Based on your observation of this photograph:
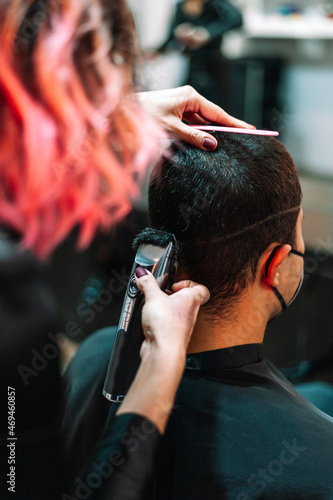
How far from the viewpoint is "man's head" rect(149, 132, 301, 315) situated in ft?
3.33

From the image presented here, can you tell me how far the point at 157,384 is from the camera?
2.37ft

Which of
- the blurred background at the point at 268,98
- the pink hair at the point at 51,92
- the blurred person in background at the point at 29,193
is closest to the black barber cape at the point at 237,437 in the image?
the blurred person in background at the point at 29,193

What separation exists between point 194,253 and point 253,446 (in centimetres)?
40

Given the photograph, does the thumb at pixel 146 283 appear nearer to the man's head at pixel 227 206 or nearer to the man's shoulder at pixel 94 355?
the man's head at pixel 227 206

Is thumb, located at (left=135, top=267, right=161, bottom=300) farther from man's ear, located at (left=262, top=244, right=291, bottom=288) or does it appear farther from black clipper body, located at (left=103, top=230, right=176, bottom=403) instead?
man's ear, located at (left=262, top=244, right=291, bottom=288)

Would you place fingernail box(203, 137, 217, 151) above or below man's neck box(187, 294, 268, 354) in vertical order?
above

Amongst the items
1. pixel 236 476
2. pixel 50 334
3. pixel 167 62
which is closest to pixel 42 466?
pixel 50 334

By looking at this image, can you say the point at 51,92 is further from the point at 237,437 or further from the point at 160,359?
the point at 237,437

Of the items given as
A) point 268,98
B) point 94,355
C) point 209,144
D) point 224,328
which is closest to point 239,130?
point 209,144

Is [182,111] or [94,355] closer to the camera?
[182,111]

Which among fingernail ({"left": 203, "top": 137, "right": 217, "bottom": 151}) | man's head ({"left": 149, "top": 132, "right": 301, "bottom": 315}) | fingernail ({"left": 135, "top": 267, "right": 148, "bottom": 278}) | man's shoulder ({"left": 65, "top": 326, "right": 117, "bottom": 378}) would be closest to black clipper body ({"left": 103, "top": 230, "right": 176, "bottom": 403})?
fingernail ({"left": 135, "top": 267, "right": 148, "bottom": 278})

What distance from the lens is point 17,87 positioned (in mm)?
863

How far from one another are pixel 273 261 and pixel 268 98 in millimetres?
1935

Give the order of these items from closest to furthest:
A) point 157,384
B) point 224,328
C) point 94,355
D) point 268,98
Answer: point 157,384 < point 224,328 < point 94,355 < point 268,98
